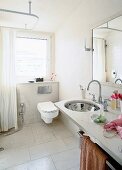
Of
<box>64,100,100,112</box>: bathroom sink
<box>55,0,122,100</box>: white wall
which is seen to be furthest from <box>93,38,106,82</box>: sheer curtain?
<box>64,100,100,112</box>: bathroom sink

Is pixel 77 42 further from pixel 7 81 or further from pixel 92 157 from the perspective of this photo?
pixel 92 157

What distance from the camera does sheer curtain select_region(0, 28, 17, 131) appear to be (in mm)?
2627

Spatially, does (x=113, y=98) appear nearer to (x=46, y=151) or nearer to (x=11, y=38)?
(x=46, y=151)

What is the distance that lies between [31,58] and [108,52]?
82.5 inches

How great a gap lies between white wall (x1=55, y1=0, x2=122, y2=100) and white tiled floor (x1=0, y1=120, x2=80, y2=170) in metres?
0.80

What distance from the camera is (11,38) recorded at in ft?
8.68

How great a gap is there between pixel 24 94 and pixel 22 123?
65cm

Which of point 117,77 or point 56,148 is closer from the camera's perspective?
point 117,77

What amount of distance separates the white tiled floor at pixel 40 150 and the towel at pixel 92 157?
2.60 feet

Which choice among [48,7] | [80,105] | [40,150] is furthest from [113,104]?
[48,7]

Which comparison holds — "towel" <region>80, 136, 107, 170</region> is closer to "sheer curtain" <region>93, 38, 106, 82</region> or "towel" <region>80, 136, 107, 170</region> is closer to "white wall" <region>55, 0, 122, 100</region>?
"sheer curtain" <region>93, 38, 106, 82</region>

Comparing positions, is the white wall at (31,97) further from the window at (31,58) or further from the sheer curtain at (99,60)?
the sheer curtain at (99,60)

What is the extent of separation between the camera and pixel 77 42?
230cm

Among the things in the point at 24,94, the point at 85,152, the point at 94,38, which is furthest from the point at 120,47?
the point at 24,94
